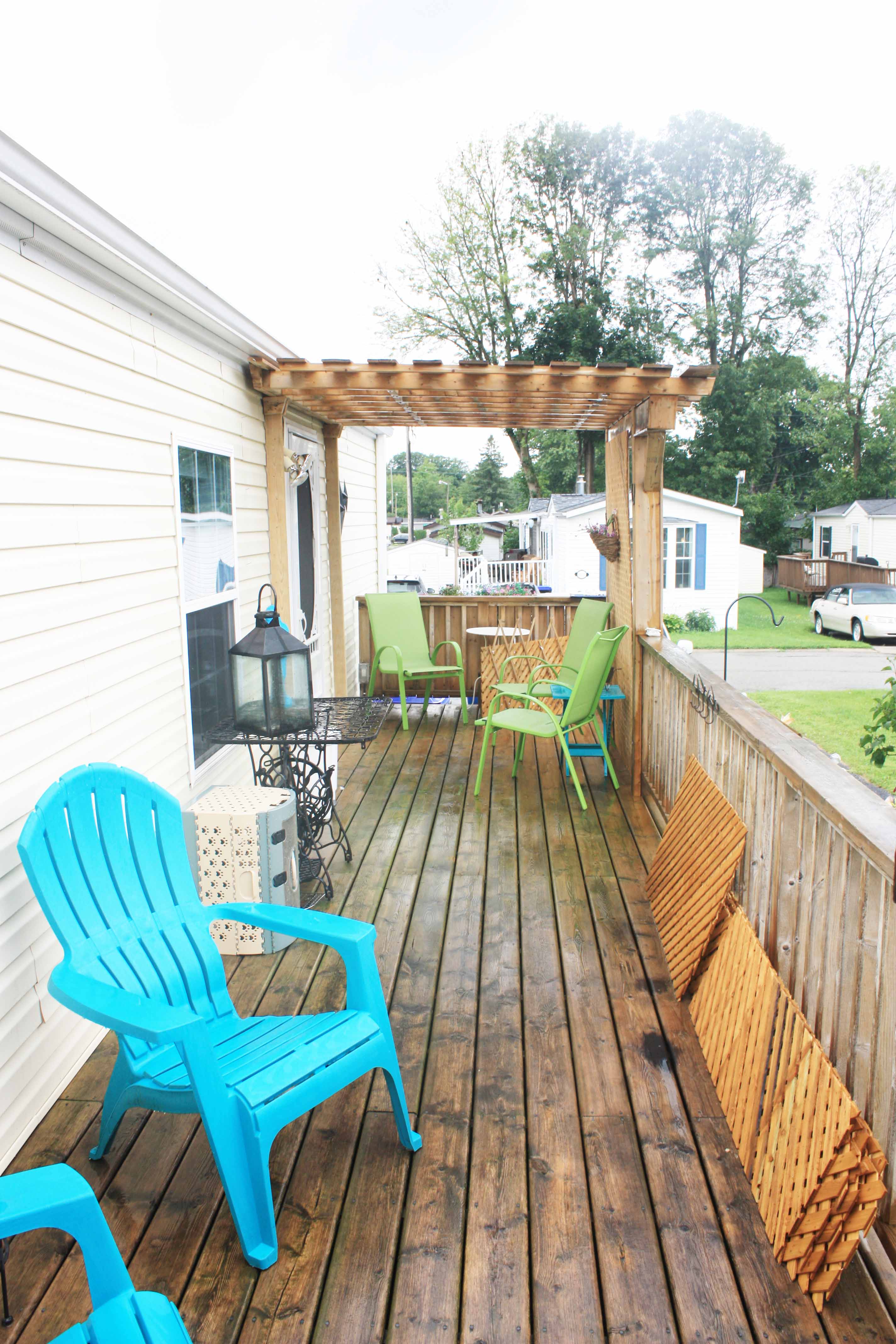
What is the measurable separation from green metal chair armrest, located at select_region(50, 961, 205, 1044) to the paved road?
11.0m

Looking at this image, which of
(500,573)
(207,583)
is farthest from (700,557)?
(207,583)

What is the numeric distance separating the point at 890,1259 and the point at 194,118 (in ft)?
75.6

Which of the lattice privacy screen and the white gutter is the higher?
the white gutter

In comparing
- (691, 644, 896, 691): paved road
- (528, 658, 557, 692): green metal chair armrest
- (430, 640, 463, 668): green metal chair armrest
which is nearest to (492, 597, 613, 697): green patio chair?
(528, 658, 557, 692): green metal chair armrest

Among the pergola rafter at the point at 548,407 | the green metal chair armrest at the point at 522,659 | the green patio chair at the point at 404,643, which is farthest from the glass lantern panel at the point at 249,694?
the green patio chair at the point at 404,643

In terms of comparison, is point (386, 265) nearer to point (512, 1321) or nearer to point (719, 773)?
point (719, 773)

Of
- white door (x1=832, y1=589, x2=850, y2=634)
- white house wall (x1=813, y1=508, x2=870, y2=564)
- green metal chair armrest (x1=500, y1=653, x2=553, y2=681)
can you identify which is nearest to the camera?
green metal chair armrest (x1=500, y1=653, x2=553, y2=681)

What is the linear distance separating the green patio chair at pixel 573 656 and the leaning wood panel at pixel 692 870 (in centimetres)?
193

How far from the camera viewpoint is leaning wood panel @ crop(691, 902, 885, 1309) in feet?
5.41

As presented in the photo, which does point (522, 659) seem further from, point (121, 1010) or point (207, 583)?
point (121, 1010)

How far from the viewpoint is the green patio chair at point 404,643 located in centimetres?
673

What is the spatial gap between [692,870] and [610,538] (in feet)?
9.75

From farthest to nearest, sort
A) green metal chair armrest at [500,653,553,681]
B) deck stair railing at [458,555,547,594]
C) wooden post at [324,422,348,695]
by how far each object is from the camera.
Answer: deck stair railing at [458,555,547,594], wooden post at [324,422,348,695], green metal chair armrest at [500,653,553,681]

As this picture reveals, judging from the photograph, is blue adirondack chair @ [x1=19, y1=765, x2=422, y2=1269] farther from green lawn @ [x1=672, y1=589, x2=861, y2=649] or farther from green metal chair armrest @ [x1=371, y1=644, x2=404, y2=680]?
green lawn @ [x1=672, y1=589, x2=861, y2=649]
